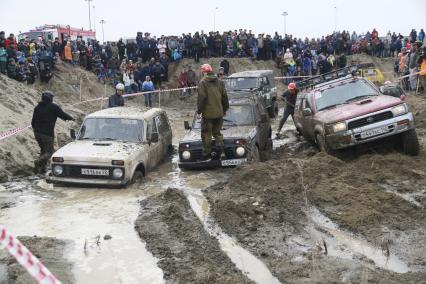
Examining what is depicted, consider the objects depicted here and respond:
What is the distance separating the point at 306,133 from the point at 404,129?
306 cm

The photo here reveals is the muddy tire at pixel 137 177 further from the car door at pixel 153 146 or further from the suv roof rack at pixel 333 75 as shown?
the suv roof rack at pixel 333 75

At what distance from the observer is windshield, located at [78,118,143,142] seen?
11062 millimetres

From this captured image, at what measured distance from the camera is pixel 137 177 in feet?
34.9

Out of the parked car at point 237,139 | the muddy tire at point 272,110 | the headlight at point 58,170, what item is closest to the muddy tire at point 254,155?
the parked car at point 237,139

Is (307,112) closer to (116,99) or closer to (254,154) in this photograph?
(254,154)

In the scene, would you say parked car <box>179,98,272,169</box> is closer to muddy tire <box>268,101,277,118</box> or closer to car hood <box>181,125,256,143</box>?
car hood <box>181,125,256,143</box>

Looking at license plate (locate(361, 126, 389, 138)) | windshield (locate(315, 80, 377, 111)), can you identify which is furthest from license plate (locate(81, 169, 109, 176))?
license plate (locate(361, 126, 389, 138))

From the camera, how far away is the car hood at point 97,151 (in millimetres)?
9969

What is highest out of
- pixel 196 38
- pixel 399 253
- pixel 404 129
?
pixel 196 38

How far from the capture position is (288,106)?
16.7 meters

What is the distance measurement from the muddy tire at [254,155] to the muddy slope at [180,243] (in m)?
2.55

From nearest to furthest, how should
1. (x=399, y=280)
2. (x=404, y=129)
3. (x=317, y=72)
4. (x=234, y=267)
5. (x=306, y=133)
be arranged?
(x=399, y=280) < (x=234, y=267) < (x=404, y=129) < (x=306, y=133) < (x=317, y=72)

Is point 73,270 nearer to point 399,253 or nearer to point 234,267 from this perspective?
point 234,267

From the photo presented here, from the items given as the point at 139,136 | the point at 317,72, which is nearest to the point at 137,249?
the point at 139,136
